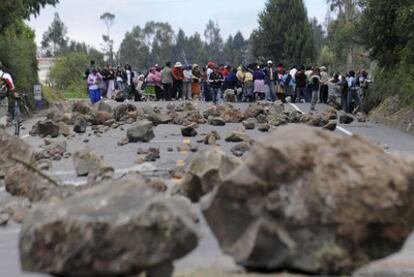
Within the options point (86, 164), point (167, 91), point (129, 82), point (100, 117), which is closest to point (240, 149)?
point (86, 164)

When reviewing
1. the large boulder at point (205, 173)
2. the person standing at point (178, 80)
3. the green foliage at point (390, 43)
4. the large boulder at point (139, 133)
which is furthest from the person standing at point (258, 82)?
the large boulder at point (205, 173)

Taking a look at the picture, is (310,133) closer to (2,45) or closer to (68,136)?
(68,136)

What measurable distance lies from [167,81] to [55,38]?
349 feet

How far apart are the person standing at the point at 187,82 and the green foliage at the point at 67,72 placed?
49128 mm

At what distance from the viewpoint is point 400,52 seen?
2906cm

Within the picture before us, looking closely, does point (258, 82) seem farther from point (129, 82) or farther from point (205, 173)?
point (205, 173)

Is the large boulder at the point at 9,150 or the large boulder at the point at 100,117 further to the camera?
the large boulder at the point at 100,117

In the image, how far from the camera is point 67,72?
86375 millimetres

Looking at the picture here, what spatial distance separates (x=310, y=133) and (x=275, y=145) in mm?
334

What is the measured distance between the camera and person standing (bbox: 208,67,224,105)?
32.9 meters

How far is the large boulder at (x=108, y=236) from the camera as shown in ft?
18.0

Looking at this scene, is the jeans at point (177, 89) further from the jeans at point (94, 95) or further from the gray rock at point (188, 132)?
the gray rock at point (188, 132)

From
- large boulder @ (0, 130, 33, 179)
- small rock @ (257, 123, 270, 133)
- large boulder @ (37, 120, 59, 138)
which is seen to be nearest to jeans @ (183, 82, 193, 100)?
small rock @ (257, 123, 270, 133)

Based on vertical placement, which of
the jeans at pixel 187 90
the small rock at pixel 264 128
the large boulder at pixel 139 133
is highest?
the large boulder at pixel 139 133
